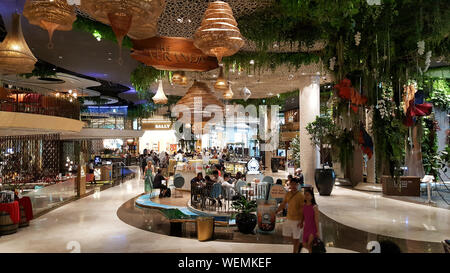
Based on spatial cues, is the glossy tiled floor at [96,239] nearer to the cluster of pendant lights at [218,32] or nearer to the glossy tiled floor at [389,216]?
the glossy tiled floor at [389,216]

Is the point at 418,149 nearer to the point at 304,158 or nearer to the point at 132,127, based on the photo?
the point at 304,158

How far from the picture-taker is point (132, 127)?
26906mm

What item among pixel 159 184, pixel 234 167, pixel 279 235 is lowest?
pixel 279 235

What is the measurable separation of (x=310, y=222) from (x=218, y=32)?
2603 mm

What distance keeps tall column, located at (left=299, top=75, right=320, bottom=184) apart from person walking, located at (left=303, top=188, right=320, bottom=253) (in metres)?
9.50

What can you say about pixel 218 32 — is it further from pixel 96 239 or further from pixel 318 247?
pixel 96 239

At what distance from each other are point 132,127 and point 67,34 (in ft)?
60.5

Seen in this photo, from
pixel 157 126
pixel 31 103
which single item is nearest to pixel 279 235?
pixel 31 103

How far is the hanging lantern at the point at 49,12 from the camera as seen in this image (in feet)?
11.0

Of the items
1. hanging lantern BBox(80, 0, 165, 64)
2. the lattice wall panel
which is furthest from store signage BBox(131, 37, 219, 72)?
the lattice wall panel

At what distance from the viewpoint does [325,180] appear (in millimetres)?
12305
